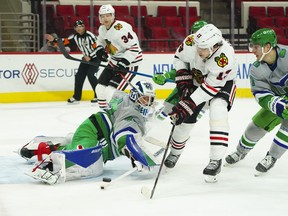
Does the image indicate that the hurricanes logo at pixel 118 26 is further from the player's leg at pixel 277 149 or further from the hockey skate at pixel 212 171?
the hockey skate at pixel 212 171

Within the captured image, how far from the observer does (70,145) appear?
4.08 meters

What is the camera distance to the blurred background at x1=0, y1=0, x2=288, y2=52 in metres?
9.17

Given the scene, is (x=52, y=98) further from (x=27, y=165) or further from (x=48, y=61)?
(x=27, y=165)

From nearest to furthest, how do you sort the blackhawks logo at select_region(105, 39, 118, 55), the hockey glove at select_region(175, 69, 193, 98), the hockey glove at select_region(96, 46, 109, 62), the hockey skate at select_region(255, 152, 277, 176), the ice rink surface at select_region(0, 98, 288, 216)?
the ice rink surface at select_region(0, 98, 288, 216) → the hockey skate at select_region(255, 152, 277, 176) → the hockey glove at select_region(175, 69, 193, 98) → the blackhawks logo at select_region(105, 39, 118, 55) → the hockey glove at select_region(96, 46, 109, 62)

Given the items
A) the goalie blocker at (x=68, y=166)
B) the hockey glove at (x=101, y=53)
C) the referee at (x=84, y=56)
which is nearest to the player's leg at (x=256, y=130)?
the goalie blocker at (x=68, y=166)

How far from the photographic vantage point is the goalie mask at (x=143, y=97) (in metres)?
3.96

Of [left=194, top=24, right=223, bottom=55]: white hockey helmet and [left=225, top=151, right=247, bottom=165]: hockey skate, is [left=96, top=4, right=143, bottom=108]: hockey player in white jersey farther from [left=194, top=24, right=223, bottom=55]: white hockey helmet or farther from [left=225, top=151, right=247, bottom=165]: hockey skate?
[left=194, top=24, right=223, bottom=55]: white hockey helmet

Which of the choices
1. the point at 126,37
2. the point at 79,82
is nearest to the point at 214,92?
the point at 126,37

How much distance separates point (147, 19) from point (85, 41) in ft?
5.66

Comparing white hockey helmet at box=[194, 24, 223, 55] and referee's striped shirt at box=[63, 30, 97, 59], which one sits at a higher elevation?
white hockey helmet at box=[194, 24, 223, 55]

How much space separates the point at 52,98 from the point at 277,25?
391 centimetres

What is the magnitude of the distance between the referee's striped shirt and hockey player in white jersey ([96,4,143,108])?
229cm

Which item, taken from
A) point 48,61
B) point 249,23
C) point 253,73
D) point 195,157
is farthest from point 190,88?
point 249,23

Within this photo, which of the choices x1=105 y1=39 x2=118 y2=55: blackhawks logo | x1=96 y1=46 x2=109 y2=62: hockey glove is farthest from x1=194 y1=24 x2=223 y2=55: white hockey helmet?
x1=96 y1=46 x2=109 y2=62: hockey glove
